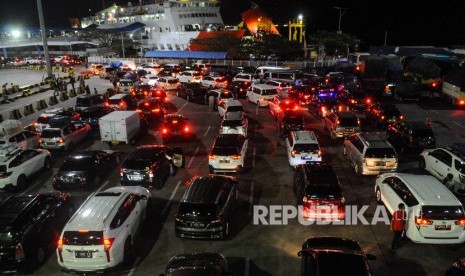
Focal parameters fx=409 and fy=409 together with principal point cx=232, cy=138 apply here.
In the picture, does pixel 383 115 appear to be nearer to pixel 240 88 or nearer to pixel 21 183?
pixel 240 88

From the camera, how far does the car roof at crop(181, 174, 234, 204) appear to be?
13995 mm

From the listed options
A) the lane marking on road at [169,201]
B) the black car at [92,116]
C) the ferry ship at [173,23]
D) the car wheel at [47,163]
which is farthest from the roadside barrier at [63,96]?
the ferry ship at [173,23]

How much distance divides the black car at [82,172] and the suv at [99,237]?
538cm

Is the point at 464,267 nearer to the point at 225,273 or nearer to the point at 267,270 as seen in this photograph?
the point at 267,270

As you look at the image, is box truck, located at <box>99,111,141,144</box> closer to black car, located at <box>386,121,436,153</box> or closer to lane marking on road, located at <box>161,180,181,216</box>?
lane marking on road, located at <box>161,180,181,216</box>

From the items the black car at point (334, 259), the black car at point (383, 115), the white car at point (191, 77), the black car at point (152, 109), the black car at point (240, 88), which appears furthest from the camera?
the white car at point (191, 77)

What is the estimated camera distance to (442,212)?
12828 mm

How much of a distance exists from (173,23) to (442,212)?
91.1m

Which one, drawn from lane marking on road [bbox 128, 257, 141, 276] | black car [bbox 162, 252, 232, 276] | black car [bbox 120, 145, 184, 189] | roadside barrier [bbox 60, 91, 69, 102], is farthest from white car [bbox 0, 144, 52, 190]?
roadside barrier [bbox 60, 91, 69, 102]

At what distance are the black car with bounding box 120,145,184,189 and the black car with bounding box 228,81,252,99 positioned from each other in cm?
2203

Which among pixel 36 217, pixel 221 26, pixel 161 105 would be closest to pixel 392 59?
pixel 161 105

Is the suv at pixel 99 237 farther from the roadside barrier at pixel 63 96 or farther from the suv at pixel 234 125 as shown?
the roadside barrier at pixel 63 96

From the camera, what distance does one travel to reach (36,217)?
1351 cm

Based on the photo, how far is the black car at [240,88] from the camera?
133 ft
